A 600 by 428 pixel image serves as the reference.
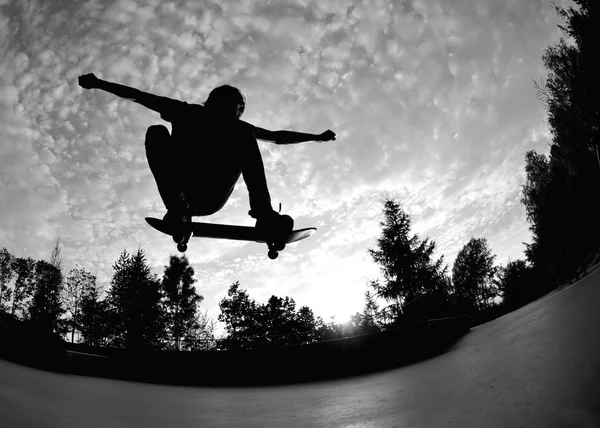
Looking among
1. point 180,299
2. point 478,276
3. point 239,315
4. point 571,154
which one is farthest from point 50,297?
point 478,276

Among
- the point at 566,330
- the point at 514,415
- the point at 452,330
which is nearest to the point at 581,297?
the point at 566,330

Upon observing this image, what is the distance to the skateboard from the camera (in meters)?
2.68

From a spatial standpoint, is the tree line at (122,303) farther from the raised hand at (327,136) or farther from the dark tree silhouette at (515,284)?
the dark tree silhouette at (515,284)

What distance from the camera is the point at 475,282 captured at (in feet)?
143

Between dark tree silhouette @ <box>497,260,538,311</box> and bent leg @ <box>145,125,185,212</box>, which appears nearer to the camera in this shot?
bent leg @ <box>145,125,185,212</box>

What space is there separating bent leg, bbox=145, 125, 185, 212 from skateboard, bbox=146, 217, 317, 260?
0.72 ft

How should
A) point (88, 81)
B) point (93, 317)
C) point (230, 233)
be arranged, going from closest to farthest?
point (88, 81) → point (230, 233) → point (93, 317)

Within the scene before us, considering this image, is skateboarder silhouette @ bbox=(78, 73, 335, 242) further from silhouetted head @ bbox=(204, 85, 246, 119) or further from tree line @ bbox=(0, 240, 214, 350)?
tree line @ bbox=(0, 240, 214, 350)

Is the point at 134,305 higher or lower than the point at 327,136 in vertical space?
higher

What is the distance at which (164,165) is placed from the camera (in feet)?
8.20

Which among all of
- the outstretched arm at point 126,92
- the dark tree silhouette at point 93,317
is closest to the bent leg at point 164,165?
the outstretched arm at point 126,92

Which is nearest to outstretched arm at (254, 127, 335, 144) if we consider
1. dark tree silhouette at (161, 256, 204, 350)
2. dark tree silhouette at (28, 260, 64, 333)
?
dark tree silhouette at (28, 260, 64, 333)

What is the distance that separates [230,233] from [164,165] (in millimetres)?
820

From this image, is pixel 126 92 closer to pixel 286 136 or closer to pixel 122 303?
pixel 286 136
